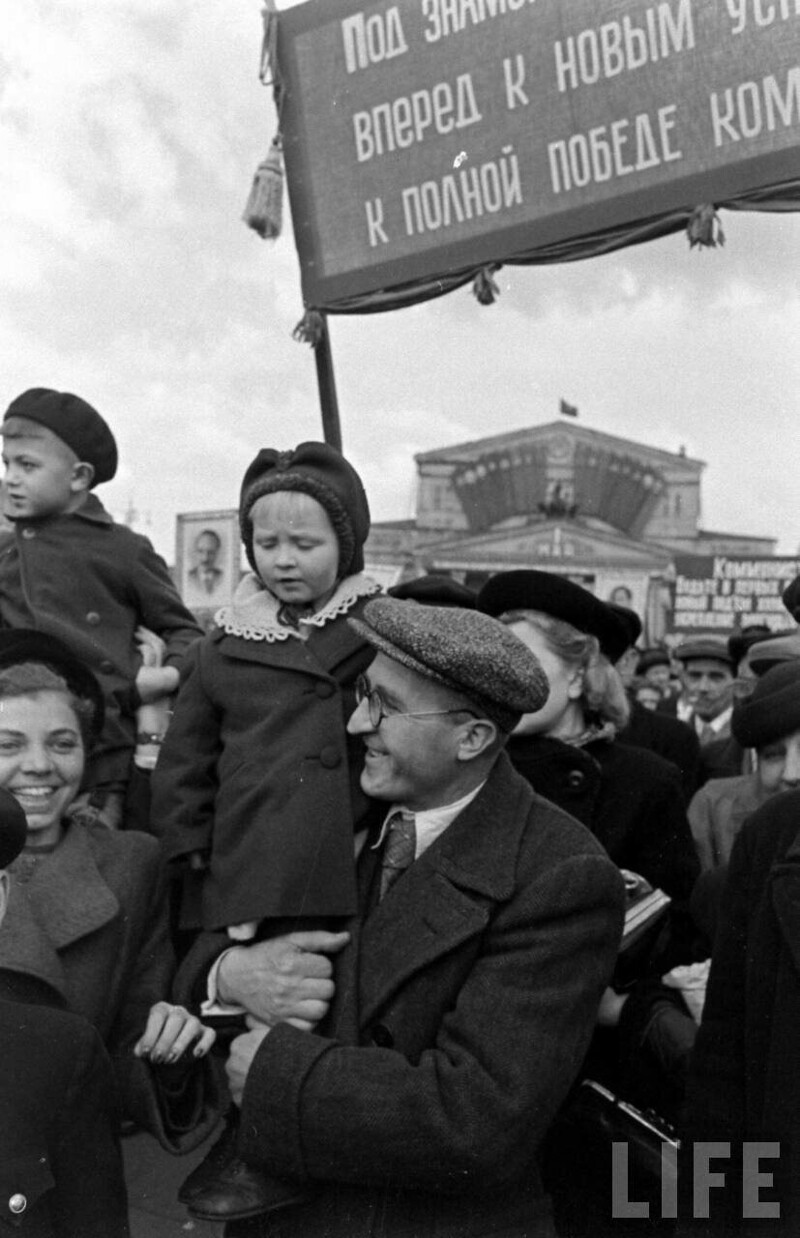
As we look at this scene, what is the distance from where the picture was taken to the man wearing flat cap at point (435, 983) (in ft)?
5.93

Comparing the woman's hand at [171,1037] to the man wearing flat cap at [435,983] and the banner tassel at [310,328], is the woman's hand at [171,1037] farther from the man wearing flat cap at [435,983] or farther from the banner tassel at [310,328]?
the banner tassel at [310,328]

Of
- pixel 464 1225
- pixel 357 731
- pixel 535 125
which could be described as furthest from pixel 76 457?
pixel 464 1225

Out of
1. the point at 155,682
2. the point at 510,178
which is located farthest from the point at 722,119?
the point at 155,682

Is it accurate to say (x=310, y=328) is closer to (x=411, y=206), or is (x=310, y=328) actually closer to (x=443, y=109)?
(x=411, y=206)

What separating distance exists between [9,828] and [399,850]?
→ 2.24 feet

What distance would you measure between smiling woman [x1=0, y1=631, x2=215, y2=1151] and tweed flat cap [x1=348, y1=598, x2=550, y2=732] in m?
0.66

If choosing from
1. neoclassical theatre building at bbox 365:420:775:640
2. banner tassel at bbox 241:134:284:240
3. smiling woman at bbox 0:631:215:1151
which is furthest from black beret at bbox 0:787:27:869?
neoclassical theatre building at bbox 365:420:775:640

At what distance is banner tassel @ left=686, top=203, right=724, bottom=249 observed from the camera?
3150 millimetres

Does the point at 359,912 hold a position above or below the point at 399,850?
below

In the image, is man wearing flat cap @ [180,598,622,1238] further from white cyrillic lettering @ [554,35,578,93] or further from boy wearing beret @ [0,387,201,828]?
white cyrillic lettering @ [554,35,578,93]

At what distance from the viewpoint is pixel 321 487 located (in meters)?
2.46

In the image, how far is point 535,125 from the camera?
11.4 feet

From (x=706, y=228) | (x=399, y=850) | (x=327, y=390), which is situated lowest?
(x=399, y=850)

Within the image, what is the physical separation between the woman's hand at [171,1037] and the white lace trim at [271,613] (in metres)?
0.74
